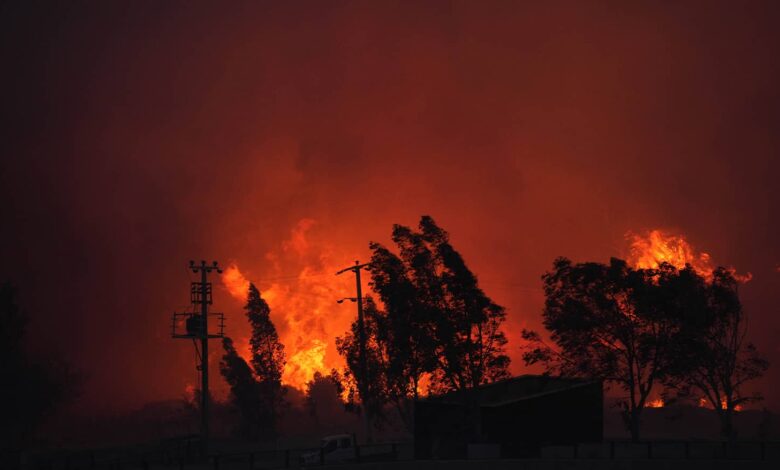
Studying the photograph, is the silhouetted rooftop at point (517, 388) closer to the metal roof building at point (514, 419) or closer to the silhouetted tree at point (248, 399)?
the metal roof building at point (514, 419)

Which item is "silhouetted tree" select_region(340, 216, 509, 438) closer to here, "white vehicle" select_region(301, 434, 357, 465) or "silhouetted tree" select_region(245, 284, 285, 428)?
"white vehicle" select_region(301, 434, 357, 465)

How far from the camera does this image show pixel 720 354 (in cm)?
6344

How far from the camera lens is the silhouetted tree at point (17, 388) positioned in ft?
320

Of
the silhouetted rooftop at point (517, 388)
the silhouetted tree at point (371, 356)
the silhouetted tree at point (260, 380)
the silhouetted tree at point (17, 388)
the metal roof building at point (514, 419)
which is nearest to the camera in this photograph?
the metal roof building at point (514, 419)

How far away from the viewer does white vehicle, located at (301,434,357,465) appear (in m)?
56.8

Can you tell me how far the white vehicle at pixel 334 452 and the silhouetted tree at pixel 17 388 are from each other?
5326cm

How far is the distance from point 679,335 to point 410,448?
21.2 meters

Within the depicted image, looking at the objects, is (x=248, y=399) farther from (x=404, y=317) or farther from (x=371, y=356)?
(x=404, y=317)

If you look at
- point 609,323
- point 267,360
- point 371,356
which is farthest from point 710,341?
point 267,360

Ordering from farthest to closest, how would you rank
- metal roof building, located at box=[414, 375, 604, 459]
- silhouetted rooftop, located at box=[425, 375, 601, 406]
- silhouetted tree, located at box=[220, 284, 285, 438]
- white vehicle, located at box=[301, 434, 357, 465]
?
silhouetted tree, located at box=[220, 284, 285, 438], silhouetted rooftop, located at box=[425, 375, 601, 406], white vehicle, located at box=[301, 434, 357, 465], metal roof building, located at box=[414, 375, 604, 459]

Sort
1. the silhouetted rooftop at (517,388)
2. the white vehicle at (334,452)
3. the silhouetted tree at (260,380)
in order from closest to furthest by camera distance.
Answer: the white vehicle at (334,452) < the silhouetted rooftop at (517,388) < the silhouetted tree at (260,380)

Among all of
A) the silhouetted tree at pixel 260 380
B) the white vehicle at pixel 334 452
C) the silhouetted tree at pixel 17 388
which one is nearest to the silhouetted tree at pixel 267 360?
the silhouetted tree at pixel 260 380

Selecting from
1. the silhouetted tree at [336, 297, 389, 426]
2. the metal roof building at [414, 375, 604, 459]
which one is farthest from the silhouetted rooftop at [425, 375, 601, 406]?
the silhouetted tree at [336, 297, 389, 426]

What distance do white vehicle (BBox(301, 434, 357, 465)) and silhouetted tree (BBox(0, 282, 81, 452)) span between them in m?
53.3
